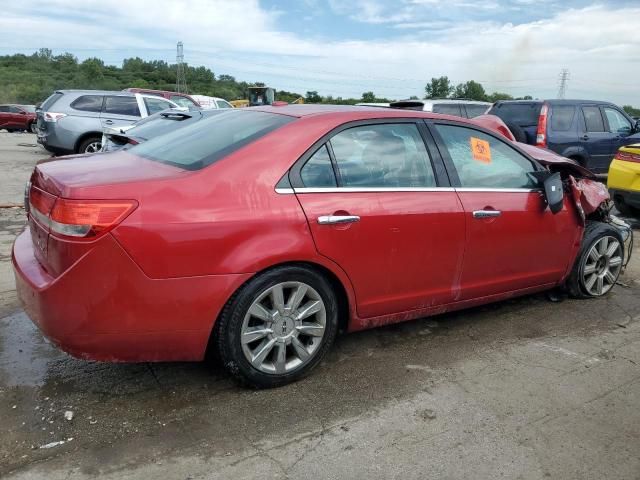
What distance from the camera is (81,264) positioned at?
8.33 feet

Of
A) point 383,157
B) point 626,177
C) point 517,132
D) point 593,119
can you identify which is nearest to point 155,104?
point 517,132

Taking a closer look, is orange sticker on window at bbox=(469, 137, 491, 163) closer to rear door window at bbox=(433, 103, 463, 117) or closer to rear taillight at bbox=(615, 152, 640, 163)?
rear taillight at bbox=(615, 152, 640, 163)

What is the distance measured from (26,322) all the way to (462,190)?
120 inches

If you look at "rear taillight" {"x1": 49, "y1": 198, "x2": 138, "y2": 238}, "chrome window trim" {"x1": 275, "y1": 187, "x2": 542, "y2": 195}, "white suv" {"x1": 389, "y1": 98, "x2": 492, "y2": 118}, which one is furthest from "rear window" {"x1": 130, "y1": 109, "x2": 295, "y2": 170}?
"white suv" {"x1": 389, "y1": 98, "x2": 492, "y2": 118}

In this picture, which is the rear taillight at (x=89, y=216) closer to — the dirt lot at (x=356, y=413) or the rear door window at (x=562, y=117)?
the dirt lot at (x=356, y=413)

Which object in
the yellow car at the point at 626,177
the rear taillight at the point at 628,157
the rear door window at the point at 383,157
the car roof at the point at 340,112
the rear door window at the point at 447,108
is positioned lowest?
the yellow car at the point at 626,177

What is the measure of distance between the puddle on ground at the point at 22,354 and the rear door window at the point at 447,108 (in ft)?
32.4

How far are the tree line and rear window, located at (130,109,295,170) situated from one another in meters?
41.7

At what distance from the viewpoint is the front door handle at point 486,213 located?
3.65 meters

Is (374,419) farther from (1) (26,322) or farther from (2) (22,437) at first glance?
(1) (26,322)

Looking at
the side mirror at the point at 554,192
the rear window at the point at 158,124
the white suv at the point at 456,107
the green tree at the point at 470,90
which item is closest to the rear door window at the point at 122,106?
the rear window at the point at 158,124

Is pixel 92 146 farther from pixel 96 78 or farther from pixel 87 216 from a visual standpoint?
pixel 96 78

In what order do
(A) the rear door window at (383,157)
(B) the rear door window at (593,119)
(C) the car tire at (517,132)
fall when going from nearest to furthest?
(A) the rear door window at (383,157) → (C) the car tire at (517,132) → (B) the rear door window at (593,119)

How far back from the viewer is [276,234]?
2891 millimetres
